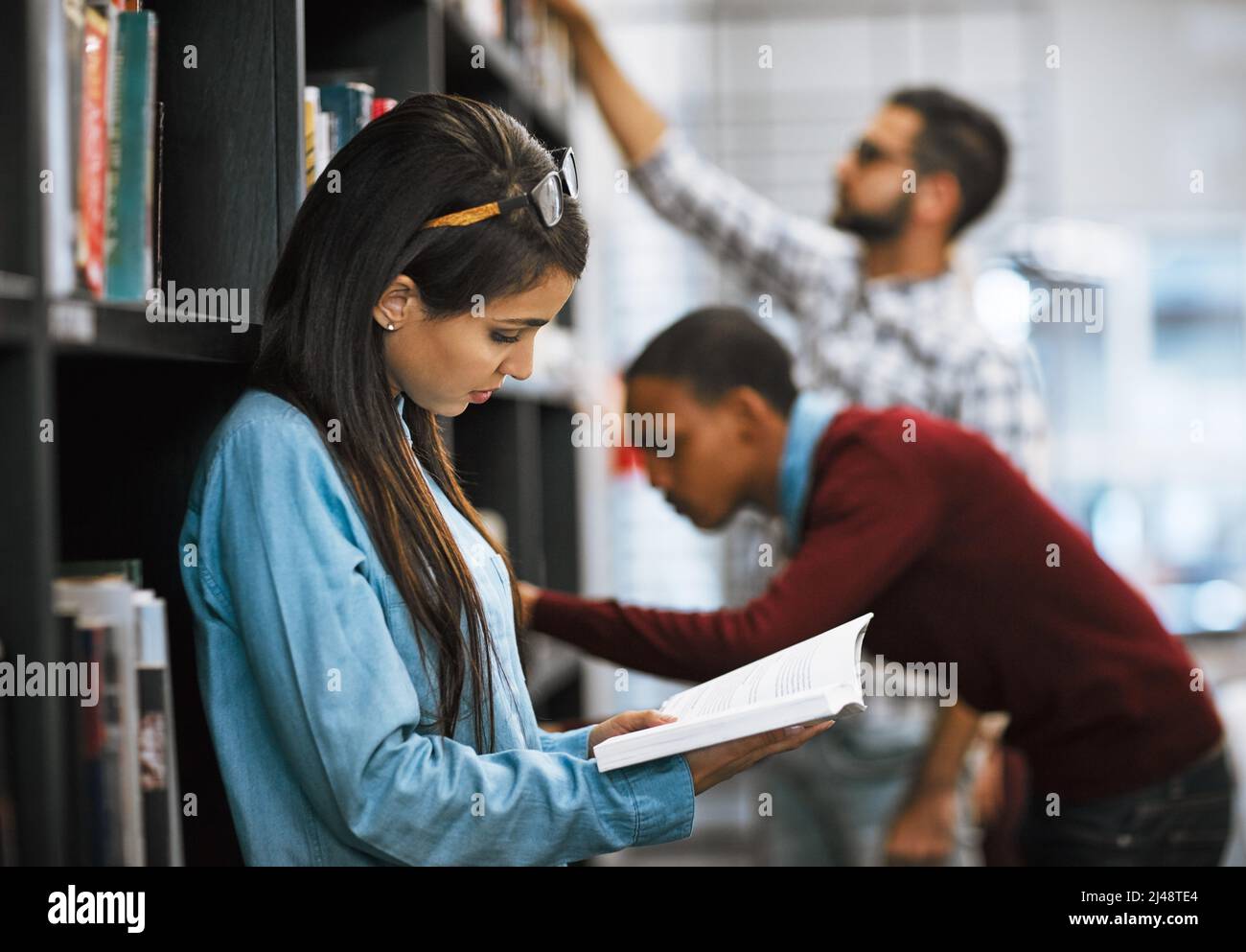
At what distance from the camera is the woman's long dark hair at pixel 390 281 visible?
84 centimetres

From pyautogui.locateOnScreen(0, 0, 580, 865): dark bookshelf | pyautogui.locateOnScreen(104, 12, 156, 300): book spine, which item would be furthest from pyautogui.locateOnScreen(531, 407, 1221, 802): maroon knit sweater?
pyautogui.locateOnScreen(104, 12, 156, 300): book spine

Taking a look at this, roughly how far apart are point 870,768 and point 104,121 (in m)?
2.24

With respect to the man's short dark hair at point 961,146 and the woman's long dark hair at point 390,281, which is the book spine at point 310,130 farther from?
the man's short dark hair at point 961,146

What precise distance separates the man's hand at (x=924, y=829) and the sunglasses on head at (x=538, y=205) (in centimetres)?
143

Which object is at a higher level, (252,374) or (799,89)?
(799,89)

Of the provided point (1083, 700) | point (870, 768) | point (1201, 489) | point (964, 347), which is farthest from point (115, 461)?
point (1201, 489)

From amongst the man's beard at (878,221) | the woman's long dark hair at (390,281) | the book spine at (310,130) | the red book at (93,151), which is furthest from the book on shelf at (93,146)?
the man's beard at (878,221)

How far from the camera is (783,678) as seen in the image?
0.82 m

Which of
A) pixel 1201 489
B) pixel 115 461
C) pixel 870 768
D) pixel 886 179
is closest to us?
pixel 115 461

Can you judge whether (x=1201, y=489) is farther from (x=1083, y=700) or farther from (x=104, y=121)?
(x=104, y=121)

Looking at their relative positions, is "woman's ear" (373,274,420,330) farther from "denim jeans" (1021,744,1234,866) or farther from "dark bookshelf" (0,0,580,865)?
"denim jeans" (1021,744,1234,866)

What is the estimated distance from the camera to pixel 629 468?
3.19 metres

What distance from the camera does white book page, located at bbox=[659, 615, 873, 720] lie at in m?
0.78

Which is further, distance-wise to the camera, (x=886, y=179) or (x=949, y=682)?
(x=886, y=179)
